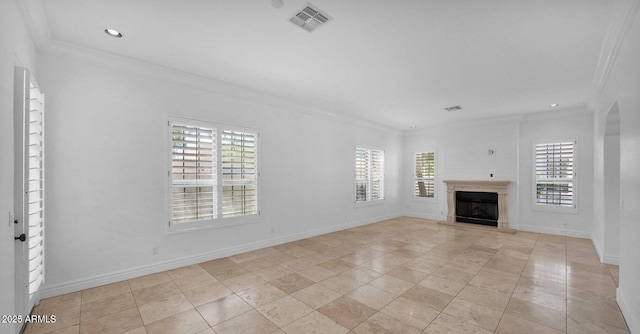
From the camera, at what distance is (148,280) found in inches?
135

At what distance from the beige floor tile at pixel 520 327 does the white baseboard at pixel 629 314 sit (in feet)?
1.74

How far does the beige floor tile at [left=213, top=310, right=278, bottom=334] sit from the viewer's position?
7.78 ft

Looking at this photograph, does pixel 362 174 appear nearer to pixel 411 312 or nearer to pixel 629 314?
pixel 411 312

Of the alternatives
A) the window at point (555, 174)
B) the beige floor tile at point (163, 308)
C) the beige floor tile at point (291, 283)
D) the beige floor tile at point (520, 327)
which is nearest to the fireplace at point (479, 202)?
the window at point (555, 174)

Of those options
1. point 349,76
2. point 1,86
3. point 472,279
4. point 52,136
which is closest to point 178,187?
point 52,136

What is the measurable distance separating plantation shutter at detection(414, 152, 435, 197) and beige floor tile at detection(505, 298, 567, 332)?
17.4ft

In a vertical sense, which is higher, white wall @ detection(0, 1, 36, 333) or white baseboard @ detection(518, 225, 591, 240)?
white wall @ detection(0, 1, 36, 333)

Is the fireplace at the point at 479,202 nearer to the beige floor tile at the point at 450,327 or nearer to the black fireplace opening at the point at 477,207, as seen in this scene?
the black fireplace opening at the point at 477,207

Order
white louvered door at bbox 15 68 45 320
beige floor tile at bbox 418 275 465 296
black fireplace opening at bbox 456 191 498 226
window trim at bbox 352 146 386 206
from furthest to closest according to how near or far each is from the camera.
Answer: black fireplace opening at bbox 456 191 498 226 < window trim at bbox 352 146 386 206 < beige floor tile at bbox 418 275 465 296 < white louvered door at bbox 15 68 45 320

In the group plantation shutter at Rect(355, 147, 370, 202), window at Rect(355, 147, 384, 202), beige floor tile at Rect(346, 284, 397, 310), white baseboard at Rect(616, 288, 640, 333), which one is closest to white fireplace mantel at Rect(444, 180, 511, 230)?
window at Rect(355, 147, 384, 202)

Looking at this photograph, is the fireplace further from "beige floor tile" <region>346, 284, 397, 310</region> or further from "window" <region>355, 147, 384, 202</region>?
"beige floor tile" <region>346, 284, 397, 310</region>

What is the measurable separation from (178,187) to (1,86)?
2.22 metres

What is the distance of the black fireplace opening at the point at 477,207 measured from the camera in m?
6.94

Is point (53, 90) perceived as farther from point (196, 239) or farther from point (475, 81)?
point (475, 81)
